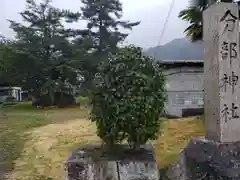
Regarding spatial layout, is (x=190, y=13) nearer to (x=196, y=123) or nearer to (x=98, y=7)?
(x=196, y=123)

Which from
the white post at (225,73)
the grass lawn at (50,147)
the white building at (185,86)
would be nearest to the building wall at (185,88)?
the white building at (185,86)

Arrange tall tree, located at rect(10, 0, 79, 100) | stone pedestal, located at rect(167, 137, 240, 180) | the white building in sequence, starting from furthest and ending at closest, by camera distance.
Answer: tall tree, located at rect(10, 0, 79, 100)
the white building
stone pedestal, located at rect(167, 137, 240, 180)

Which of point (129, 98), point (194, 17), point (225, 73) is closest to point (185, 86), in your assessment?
point (194, 17)

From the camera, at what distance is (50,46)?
2391 cm

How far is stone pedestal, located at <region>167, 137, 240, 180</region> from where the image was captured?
12.5ft

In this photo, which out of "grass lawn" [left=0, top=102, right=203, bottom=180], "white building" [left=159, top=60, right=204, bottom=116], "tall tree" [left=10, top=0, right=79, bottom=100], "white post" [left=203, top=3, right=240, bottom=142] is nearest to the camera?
"white post" [left=203, top=3, right=240, bottom=142]

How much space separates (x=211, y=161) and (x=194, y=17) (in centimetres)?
495

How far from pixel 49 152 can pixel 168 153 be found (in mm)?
3000

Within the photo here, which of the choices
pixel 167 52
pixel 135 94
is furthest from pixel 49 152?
pixel 167 52

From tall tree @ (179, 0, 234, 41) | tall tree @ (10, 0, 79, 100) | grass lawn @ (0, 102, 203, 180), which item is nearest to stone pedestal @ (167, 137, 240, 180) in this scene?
grass lawn @ (0, 102, 203, 180)

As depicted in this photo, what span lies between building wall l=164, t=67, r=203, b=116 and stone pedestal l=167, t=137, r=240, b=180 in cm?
805

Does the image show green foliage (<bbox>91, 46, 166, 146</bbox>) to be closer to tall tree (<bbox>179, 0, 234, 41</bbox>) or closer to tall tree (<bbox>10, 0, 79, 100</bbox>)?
tall tree (<bbox>179, 0, 234, 41</bbox>)

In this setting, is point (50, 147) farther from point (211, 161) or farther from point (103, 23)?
point (103, 23)

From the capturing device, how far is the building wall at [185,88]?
12.2 m
